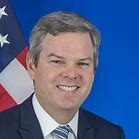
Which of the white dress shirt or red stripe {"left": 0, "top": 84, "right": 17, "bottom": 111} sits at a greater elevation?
the white dress shirt

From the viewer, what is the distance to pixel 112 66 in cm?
222

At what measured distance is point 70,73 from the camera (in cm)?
148

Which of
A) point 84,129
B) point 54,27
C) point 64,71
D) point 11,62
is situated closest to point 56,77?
point 64,71

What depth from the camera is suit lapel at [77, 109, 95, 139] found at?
1639 millimetres

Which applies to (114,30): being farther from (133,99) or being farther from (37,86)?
(37,86)

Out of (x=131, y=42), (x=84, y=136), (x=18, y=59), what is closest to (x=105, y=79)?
(x=131, y=42)

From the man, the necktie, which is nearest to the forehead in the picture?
the man

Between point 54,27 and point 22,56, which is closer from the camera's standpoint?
point 54,27

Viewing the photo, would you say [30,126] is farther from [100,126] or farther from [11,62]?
[11,62]

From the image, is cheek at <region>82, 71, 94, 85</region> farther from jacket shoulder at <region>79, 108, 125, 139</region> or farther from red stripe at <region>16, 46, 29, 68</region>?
red stripe at <region>16, 46, 29, 68</region>

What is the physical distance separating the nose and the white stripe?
63 centimetres

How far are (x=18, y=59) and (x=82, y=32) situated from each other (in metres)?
0.63

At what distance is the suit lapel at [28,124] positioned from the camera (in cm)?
153

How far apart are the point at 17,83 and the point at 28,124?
0.56 metres
